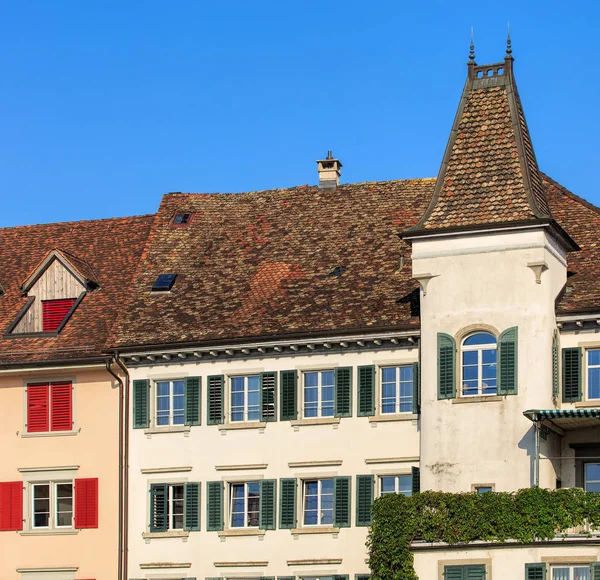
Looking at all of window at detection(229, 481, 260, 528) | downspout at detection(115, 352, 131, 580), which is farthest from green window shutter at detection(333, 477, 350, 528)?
downspout at detection(115, 352, 131, 580)

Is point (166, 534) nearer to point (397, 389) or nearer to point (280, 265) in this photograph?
point (397, 389)

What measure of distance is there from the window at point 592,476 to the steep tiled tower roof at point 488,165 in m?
7.33

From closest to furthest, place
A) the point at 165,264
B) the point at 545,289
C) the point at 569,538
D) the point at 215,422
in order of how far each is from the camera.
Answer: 1. the point at 569,538
2. the point at 545,289
3. the point at 215,422
4. the point at 165,264

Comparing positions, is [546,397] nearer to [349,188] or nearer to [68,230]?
[349,188]

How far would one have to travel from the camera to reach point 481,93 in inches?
2489

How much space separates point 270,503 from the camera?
6278 cm

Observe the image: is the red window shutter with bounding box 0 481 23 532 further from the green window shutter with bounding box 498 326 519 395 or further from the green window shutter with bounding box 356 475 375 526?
the green window shutter with bounding box 498 326 519 395

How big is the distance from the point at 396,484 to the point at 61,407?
11.6 metres

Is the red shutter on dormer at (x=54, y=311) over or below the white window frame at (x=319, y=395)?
over

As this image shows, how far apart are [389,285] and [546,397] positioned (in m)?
7.55

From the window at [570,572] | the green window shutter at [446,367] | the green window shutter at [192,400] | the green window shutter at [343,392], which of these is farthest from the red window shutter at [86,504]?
the window at [570,572]

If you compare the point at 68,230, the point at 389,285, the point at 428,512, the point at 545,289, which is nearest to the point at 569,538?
the point at 428,512

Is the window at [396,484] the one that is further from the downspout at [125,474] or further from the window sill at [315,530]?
the downspout at [125,474]

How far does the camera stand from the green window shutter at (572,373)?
59625mm
